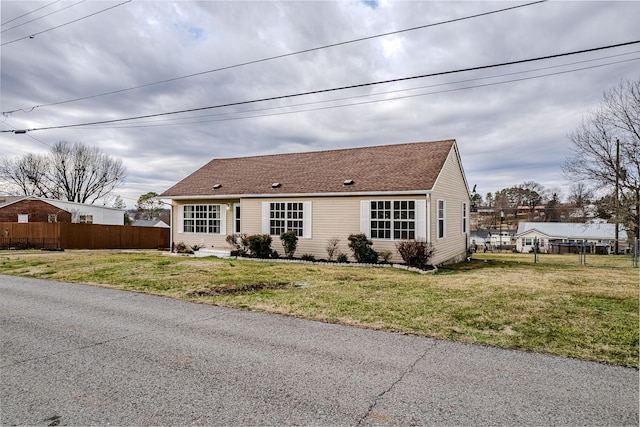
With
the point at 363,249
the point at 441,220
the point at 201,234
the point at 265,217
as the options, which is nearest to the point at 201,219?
the point at 201,234

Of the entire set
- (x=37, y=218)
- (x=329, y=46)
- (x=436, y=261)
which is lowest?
(x=436, y=261)

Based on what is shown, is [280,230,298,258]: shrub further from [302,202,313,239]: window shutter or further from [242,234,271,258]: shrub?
[242,234,271,258]: shrub

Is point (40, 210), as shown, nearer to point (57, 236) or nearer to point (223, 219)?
point (57, 236)

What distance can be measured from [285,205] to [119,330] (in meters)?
11.4

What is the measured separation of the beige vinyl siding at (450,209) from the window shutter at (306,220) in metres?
5.08

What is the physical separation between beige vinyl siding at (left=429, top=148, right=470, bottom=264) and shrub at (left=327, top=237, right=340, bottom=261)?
12.6 feet

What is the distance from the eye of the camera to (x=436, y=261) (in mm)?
14828

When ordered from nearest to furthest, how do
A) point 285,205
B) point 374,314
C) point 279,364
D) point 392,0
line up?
point 279,364
point 374,314
point 392,0
point 285,205

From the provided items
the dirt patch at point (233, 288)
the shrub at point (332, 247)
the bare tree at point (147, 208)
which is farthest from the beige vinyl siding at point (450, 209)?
the bare tree at point (147, 208)

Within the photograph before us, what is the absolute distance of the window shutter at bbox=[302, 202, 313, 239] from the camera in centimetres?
1595

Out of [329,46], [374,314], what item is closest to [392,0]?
[329,46]

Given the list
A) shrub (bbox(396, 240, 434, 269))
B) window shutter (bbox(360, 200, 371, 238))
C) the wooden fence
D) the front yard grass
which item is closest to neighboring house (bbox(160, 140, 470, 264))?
window shutter (bbox(360, 200, 371, 238))

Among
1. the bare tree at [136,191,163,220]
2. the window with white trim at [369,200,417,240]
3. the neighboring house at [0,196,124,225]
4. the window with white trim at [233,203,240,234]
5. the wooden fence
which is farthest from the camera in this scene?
the bare tree at [136,191,163,220]

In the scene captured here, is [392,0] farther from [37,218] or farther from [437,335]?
[37,218]
